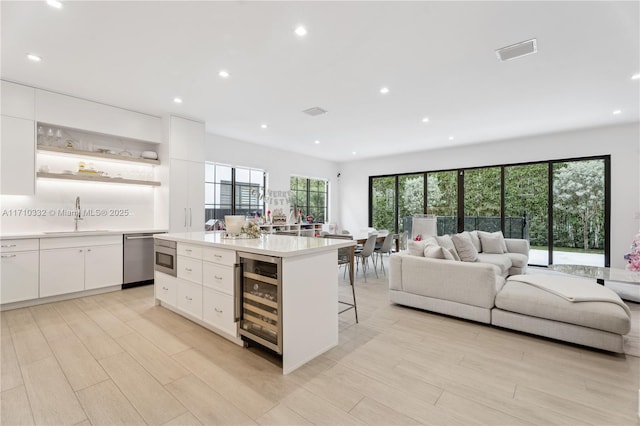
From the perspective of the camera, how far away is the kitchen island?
219 centimetres

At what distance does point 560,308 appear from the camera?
266 centimetres

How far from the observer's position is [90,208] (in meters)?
4.59

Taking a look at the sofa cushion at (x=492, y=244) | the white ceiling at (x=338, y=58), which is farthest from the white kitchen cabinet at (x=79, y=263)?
the sofa cushion at (x=492, y=244)

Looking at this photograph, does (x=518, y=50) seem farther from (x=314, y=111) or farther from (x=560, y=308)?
(x=314, y=111)

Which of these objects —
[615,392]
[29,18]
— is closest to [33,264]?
[29,18]

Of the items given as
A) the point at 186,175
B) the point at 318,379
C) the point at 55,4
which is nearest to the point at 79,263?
the point at 186,175

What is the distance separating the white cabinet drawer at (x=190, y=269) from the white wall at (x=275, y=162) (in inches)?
139

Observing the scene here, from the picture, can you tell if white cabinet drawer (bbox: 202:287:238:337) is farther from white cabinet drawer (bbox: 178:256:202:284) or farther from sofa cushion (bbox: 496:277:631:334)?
sofa cushion (bbox: 496:277:631:334)

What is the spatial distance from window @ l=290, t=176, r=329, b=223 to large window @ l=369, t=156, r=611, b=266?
259 cm

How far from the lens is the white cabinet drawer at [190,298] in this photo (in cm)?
292

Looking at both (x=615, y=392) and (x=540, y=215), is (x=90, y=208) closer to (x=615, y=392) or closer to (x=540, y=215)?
(x=615, y=392)

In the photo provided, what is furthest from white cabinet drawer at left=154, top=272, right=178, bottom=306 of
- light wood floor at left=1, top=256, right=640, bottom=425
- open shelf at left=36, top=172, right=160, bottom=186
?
open shelf at left=36, top=172, right=160, bottom=186

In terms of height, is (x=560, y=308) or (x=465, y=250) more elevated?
(x=465, y=250)

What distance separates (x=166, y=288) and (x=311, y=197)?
581cm
